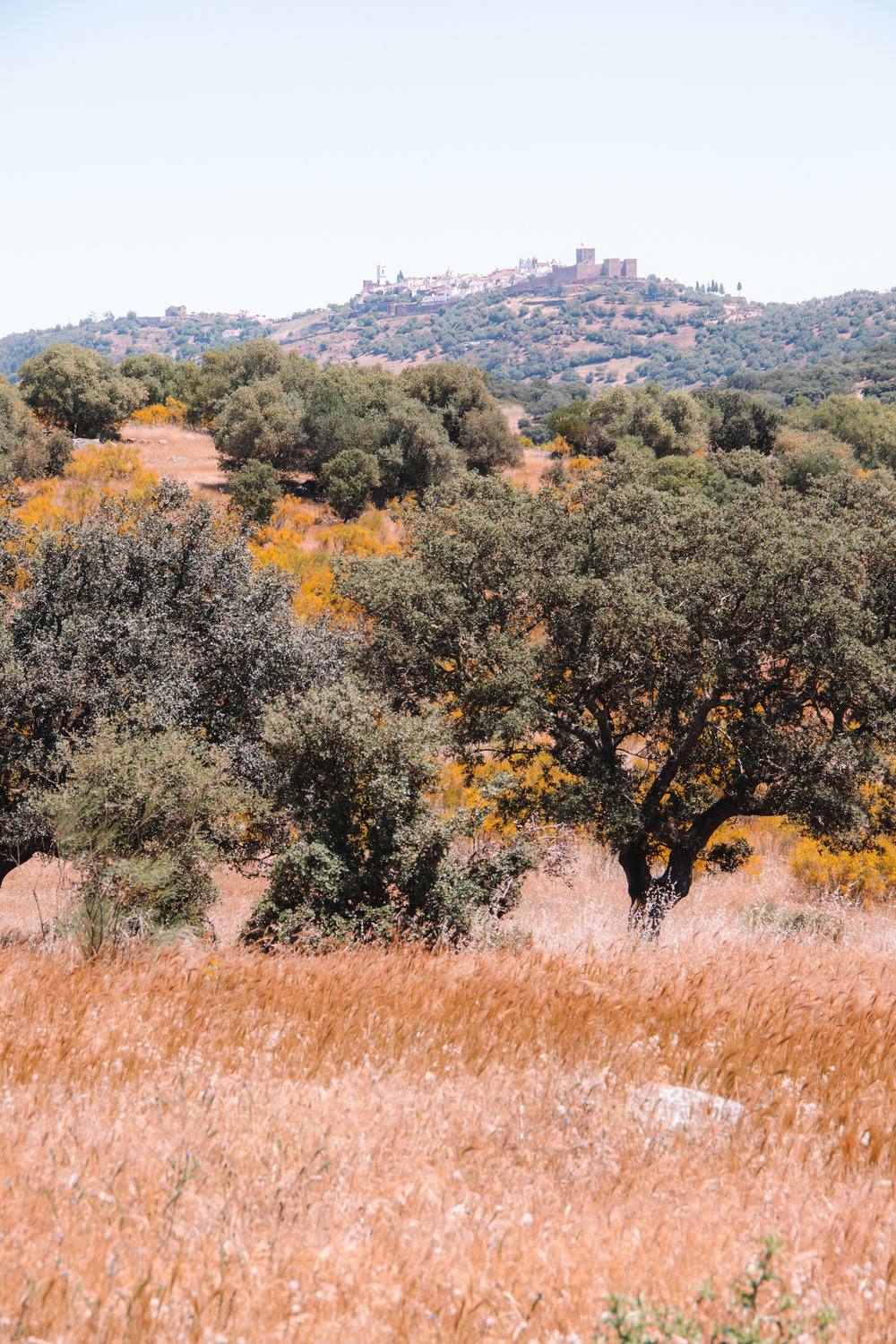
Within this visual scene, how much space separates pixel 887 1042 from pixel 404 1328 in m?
4.23

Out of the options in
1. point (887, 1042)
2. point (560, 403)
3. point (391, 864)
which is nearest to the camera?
point (887, 1042)

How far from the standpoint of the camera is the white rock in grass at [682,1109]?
13.9 ft

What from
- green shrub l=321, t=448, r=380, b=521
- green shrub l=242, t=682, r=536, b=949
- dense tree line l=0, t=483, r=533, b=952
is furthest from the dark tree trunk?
green shrub l=321, t=448, r=380, b=521

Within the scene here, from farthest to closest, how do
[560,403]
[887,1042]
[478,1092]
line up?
[560,403] < [887,1042] < [478,1092]

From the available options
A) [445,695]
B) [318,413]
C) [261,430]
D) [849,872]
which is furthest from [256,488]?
[849,872]

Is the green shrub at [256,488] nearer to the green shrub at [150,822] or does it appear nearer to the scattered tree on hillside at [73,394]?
the scattered tree on hillside at [73,394]

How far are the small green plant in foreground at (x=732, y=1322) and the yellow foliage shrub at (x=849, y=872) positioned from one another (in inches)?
627

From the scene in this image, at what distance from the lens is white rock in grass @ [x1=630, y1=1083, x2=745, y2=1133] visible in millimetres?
4242

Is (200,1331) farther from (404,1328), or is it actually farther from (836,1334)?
(836,1334)

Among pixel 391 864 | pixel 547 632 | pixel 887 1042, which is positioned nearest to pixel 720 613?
pixel 547 632

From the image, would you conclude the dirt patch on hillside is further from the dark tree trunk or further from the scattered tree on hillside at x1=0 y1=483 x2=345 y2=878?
the dark tree trunk

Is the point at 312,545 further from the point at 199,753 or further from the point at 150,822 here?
the point at 150,822

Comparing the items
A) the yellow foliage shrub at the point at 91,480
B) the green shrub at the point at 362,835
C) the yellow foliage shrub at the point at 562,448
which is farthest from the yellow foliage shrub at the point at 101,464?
the green shrub at the point at 362,835

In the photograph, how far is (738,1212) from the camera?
3.52 m
